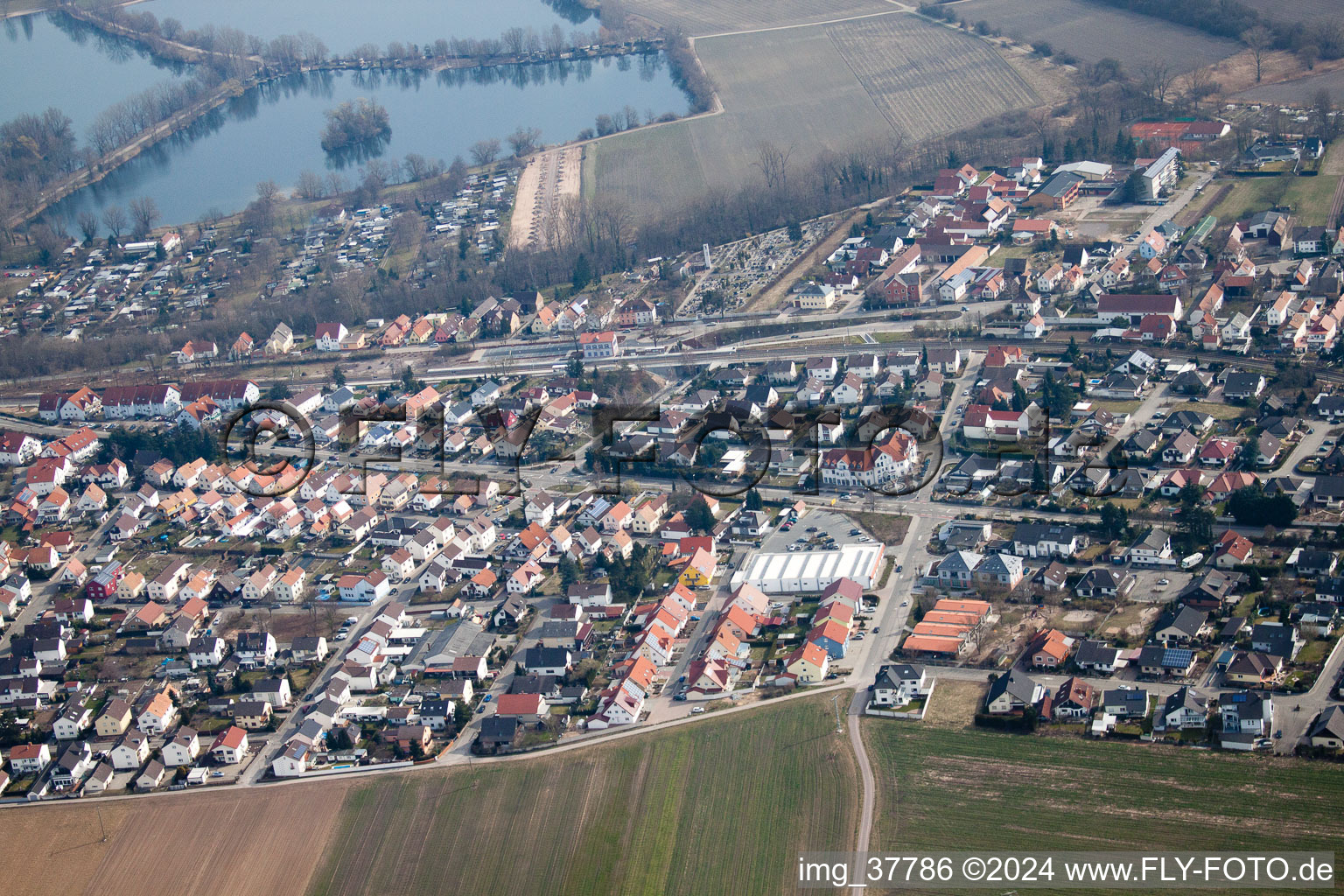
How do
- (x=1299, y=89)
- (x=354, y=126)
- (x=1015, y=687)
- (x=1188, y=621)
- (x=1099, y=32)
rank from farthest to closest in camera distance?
(x=354, y=126)
(x=1099, y=32)
(x=1299, y=89)
(x=1188, y=621)
(x=1015, y=687)

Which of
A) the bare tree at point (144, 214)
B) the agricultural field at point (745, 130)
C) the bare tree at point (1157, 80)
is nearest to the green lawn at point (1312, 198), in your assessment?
the bare tree at point (1157, 80)

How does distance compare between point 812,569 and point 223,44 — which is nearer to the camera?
point 812,569

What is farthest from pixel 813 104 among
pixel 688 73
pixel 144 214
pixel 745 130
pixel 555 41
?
pixel 144 214

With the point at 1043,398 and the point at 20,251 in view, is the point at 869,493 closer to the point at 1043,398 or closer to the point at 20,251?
the point at 1043,398

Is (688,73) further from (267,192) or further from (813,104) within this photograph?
(267,192)

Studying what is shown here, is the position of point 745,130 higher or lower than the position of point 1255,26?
lower
